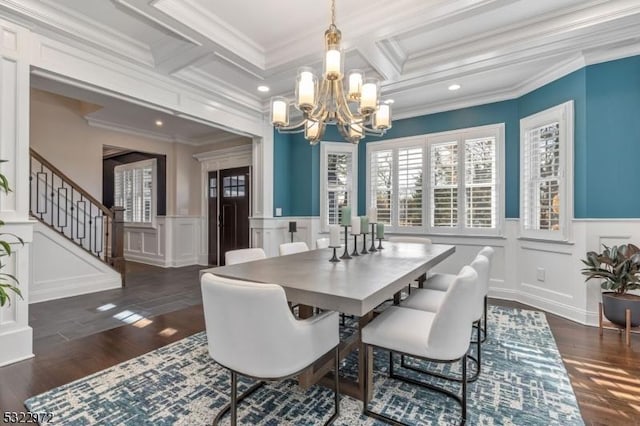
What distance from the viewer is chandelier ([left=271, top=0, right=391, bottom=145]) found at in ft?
7.49

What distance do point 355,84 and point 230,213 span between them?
483 centimetres

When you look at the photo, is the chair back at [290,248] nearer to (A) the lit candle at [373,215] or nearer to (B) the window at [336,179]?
(A) the lit candle at [373,215]

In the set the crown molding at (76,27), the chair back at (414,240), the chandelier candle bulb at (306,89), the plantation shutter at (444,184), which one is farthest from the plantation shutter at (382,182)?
the crown molding at (76,27)

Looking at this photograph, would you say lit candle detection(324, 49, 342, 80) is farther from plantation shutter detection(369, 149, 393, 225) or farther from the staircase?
the staircase

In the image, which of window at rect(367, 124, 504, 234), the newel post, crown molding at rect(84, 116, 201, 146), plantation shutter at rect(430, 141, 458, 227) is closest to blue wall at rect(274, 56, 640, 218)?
window at rect(367, 124, 504, 234)

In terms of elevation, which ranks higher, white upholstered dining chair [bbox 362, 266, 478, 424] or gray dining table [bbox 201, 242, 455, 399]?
gray dining table [bbox 201, 242, 455, 399]

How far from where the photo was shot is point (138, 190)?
741 cm

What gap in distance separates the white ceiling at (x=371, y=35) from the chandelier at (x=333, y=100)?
551 mm

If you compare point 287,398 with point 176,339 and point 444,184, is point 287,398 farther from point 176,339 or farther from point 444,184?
point 444,184

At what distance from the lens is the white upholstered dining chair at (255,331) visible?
1.33m

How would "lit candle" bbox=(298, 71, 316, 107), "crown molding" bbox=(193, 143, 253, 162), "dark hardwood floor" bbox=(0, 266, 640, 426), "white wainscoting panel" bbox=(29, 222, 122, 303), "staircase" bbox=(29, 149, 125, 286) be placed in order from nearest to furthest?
"dark hardwood floor" bbox=(0, 266, 640, 426) < "lit candle" bbox=(298, 71, 316, 107) < "white wainscoting panel" bbox=(29, 222, 122, 303) < "staircase" bbox=(29, 149, 125, 286) < "crown molding" bbox=(193, 143, 253, 162)

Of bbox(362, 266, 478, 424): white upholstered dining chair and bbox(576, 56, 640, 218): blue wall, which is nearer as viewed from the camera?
bbox(362, 266, 478, 424): white upholstered dining chair

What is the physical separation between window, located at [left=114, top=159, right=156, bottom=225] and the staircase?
1326mm

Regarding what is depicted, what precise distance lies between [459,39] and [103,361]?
14.5 ft
